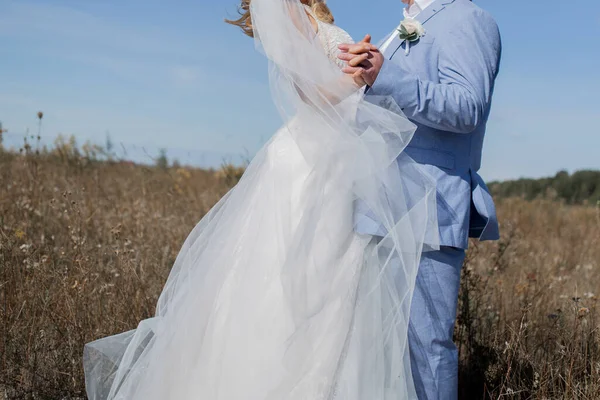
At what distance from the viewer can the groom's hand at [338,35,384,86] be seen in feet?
6.82

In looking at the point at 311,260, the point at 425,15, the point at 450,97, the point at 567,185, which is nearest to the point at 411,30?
the point at 425,15

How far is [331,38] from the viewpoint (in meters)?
2.48

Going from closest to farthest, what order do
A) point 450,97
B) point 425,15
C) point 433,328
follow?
point 450,97 → point 433,328 → point 425,15

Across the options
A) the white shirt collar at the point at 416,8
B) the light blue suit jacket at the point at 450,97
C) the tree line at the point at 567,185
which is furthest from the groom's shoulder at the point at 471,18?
the tree line at the point at 567,185

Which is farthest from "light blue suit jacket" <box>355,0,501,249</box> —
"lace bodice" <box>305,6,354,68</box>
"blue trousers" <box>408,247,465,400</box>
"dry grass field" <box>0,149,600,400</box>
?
"dry grass field" <box>0,149,600,400</box>

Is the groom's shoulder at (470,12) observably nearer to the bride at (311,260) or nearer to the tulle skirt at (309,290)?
the bride at (311,260)

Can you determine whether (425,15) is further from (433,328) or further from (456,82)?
(433,328)

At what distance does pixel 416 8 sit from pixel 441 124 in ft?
1.90

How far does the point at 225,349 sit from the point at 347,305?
0.47 meters

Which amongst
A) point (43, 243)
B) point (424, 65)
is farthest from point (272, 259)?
point (43, 243)

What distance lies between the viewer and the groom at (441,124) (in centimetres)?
210

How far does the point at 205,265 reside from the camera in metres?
2.48

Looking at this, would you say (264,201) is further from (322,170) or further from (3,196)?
(3,196)

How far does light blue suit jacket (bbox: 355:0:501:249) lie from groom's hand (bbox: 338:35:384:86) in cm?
3
